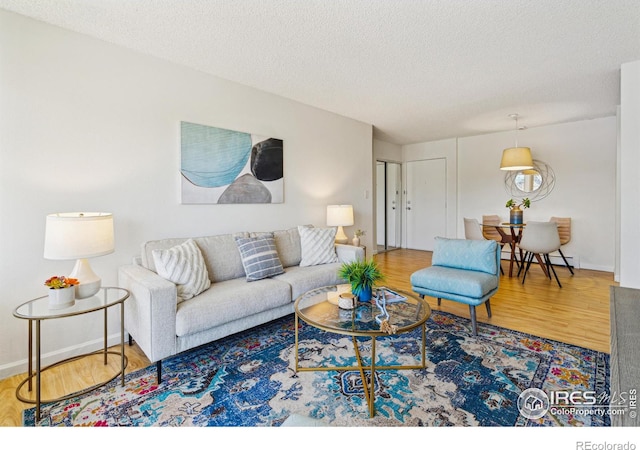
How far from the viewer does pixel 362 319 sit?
1.94 meters

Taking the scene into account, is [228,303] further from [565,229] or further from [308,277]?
[565,229]

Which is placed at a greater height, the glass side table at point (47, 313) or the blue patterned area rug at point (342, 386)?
the glass side table at point (47, 313)

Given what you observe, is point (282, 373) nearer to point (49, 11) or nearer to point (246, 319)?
point (246, 319)

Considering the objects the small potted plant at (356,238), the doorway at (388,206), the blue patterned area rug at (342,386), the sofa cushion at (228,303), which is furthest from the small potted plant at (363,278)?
the doorway at (388,206)

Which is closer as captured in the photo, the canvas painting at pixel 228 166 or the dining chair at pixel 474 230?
the canvas painting at pixel 228 166

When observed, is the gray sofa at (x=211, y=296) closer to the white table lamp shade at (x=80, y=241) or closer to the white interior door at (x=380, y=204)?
the white table lamp shade at (x=80, y=241)

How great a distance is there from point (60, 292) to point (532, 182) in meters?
6.41

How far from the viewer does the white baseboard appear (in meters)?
2.14

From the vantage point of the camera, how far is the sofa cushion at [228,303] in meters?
2.11

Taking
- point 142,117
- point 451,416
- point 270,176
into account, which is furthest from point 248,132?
point 451,416

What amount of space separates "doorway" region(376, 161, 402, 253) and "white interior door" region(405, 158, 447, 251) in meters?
0.20

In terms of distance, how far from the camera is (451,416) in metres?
1.65

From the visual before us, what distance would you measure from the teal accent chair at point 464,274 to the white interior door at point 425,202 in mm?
3697
